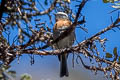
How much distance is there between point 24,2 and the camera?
2.10 meters

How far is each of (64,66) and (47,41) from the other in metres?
0.95

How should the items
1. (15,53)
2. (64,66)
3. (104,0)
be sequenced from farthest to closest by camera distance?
(64,66)
(104,0)
(15,53)

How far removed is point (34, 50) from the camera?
2.15 metres

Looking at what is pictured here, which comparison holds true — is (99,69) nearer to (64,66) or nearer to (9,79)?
(64,66)

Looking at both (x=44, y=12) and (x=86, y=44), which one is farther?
(x=86, y=44)

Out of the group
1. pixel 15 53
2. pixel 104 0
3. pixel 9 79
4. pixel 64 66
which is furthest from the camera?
pixel 64 66

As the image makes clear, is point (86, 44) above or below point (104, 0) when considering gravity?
below

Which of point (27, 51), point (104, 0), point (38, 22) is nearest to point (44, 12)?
point (38, 22)

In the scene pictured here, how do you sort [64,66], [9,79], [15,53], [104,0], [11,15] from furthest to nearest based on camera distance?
[64,66], [104,0], [15,53], [11,15], [9,79]

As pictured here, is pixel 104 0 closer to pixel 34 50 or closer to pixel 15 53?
pixel 34 50

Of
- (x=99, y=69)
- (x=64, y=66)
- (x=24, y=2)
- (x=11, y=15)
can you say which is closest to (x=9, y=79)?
(x=11, y=15)

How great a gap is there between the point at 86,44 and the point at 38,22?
1.39ft

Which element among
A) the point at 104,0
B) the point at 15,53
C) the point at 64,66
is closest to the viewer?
the point at 15,53

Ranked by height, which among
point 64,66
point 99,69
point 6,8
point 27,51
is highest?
point 6,8
